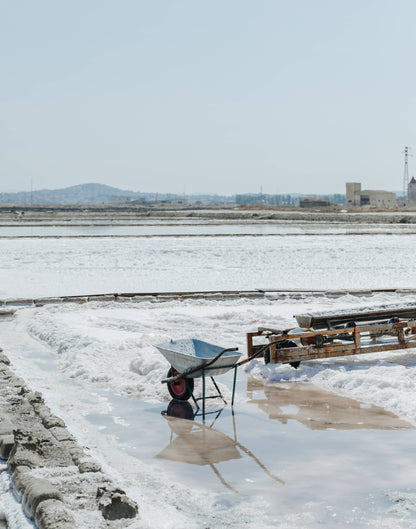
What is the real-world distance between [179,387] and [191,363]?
0.63 m

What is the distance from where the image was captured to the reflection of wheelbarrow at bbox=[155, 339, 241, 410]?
695 centimetres

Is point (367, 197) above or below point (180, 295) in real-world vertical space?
above

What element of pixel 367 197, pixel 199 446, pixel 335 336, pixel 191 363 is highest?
pixel 367 197

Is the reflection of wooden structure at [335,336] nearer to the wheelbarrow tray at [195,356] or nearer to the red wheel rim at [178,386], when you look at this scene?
the wheelbarrow tray at [195,356]

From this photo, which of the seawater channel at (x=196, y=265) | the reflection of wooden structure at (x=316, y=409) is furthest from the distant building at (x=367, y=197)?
the reflection of wooden structure at (x=316, y=409)

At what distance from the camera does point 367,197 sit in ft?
529

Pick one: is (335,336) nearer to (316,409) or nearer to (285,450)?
(316,409)

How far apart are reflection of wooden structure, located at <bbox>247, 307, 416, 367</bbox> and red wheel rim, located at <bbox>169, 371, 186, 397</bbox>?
3.92ft

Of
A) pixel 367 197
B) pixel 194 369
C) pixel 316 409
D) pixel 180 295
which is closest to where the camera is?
pixel 194 369

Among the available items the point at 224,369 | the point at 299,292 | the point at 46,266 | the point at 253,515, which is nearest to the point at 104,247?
the point at 46,266

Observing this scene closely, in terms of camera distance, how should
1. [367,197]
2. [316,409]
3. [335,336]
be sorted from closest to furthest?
[316,409]
[335,336]
[367,197]

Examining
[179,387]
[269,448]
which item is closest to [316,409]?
[269,448]

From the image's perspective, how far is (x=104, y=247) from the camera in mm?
32469

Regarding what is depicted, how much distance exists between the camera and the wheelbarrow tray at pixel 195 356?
6973mm
